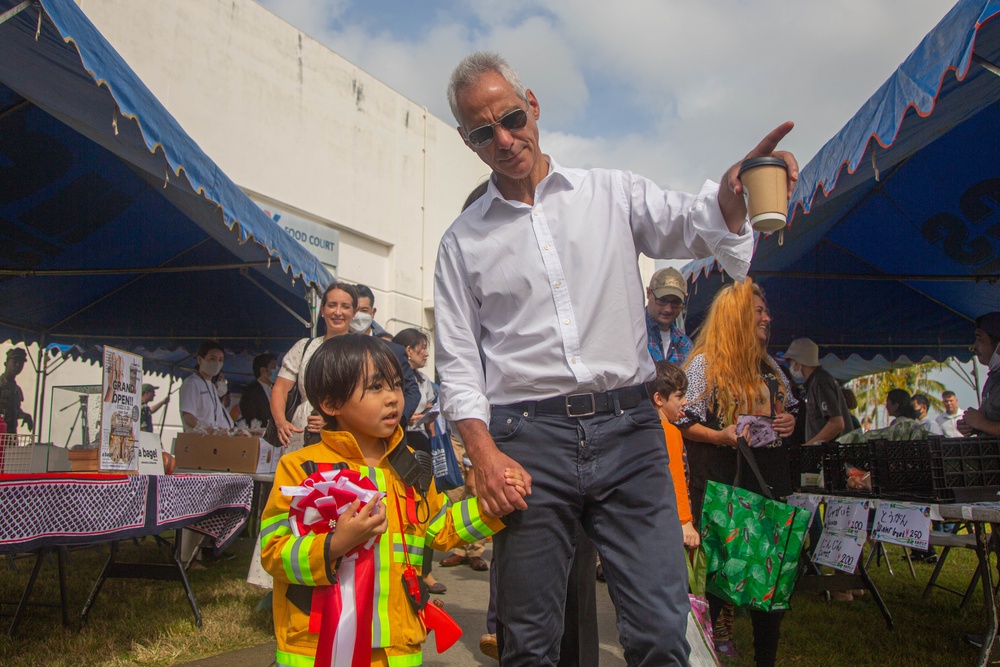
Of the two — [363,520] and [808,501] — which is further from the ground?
[363,520]

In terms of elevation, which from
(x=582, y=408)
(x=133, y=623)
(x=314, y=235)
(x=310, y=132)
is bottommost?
(x=133, y=623)

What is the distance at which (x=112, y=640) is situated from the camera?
12.5 feet

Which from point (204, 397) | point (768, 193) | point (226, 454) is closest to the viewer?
point (768, 193)

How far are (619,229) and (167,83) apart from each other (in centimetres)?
1600

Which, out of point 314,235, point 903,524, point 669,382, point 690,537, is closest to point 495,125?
point 669,382

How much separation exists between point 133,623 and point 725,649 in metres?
3.32

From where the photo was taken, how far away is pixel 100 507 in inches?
129

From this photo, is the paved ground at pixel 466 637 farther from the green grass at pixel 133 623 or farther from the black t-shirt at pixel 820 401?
the black t-shirt at pixel 820 401

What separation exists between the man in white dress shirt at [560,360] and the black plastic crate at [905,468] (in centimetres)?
219

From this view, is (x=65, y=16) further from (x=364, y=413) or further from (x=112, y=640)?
(x=112, y=640)

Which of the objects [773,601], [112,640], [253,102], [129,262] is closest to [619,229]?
[773,601]

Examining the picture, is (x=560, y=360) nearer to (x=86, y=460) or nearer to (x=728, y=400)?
(x=728, y=400)

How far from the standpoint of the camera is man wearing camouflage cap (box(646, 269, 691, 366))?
4.77 m

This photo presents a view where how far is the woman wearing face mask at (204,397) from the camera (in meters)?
7.05
